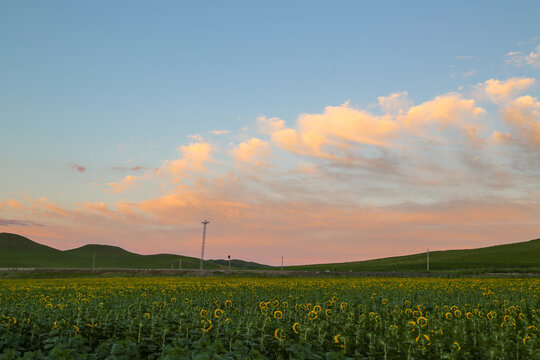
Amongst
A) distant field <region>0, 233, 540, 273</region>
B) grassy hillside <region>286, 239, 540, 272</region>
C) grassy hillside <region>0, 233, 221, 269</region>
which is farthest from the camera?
grassy hillside <region>0, 233, 221, 269</region>

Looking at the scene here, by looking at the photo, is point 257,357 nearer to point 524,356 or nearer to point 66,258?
point 524,356

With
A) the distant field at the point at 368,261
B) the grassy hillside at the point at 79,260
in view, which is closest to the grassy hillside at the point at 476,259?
the distant field at the point at 368,261

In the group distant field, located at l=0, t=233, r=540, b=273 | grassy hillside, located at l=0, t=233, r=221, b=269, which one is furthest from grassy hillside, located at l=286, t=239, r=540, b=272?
grassy hillside, located at l=0, t=233, r=221, b=269

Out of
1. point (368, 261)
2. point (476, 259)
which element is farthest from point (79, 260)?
point (476, 259)

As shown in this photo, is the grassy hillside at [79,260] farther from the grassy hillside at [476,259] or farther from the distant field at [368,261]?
the grassy hillside at [476,259]

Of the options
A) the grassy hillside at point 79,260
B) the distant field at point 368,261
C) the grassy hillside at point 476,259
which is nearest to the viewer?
the grassy hillside at point 476,259

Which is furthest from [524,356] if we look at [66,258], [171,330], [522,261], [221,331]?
[66,258]

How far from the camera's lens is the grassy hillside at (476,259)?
365 feet

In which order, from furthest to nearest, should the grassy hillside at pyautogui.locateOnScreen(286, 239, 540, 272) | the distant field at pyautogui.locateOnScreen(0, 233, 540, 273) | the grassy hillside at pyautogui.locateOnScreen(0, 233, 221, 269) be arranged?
1. the grassy hillside at pyautogui.locateOnScreen(0, 233, 221, 269)
2. the distant field at pyautogui.locateOnScreen(0, 233, 540, 273)
3. the grassy hillside at pyautogui.locateOnScreen(286, 239, 540, 272)

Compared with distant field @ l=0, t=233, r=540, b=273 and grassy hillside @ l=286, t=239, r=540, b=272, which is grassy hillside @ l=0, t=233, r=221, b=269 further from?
grassy hillside @ l=286, t=239, r=540, b=272

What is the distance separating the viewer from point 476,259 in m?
127

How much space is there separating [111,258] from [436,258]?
136 meters

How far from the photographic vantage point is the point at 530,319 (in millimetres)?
16891

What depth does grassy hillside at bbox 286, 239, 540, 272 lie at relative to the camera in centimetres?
11124
